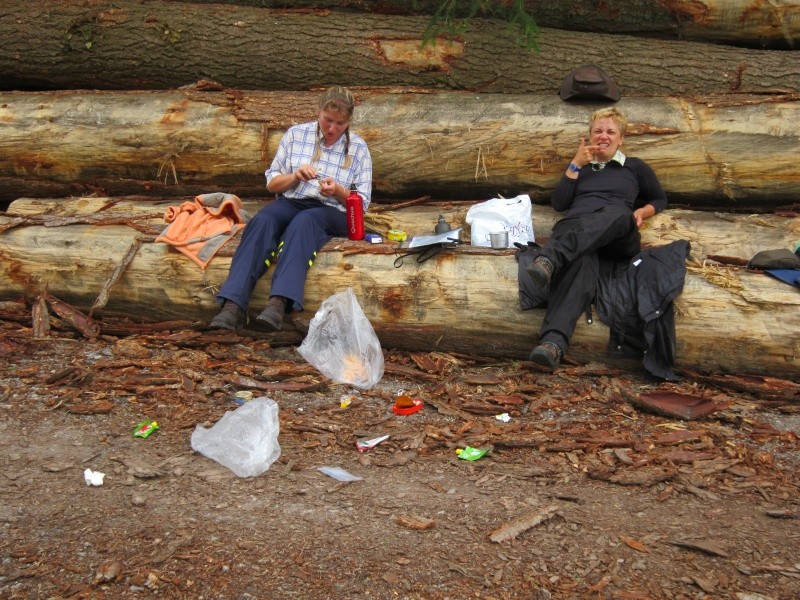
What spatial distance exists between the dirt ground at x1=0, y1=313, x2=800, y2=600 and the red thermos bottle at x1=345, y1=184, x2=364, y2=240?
0.94 meters

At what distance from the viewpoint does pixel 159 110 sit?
7.53 m

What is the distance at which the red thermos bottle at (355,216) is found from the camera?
6.32 metres

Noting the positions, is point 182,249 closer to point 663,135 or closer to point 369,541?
point 369,541

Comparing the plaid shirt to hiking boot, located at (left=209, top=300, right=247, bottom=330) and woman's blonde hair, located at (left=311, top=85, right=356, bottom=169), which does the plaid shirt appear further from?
hiking boot, located at (left=209, top=300, right=247, bottom=330)

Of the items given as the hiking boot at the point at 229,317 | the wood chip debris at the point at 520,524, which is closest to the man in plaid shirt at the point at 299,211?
the hiking boot at the point at 229,317

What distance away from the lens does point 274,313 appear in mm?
5738

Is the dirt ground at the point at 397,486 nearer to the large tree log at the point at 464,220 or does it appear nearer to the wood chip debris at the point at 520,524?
the wood chip debris at the point at 520,524

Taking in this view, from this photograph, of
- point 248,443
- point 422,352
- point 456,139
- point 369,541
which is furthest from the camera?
point 456,139

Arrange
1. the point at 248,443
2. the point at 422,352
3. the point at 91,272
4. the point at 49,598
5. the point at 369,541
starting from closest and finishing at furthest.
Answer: the point at 49,598
the point at 369,541
the point at 248,443
the point at 422,352
the point at 91,272

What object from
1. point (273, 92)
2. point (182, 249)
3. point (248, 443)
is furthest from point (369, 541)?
point (273, 92)

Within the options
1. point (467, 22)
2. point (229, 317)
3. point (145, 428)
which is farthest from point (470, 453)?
point (467, 22)

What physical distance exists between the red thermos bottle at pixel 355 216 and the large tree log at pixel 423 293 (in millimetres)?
154

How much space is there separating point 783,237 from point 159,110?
17.1ft

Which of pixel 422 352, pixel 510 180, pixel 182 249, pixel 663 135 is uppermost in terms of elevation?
pixel 663 135
